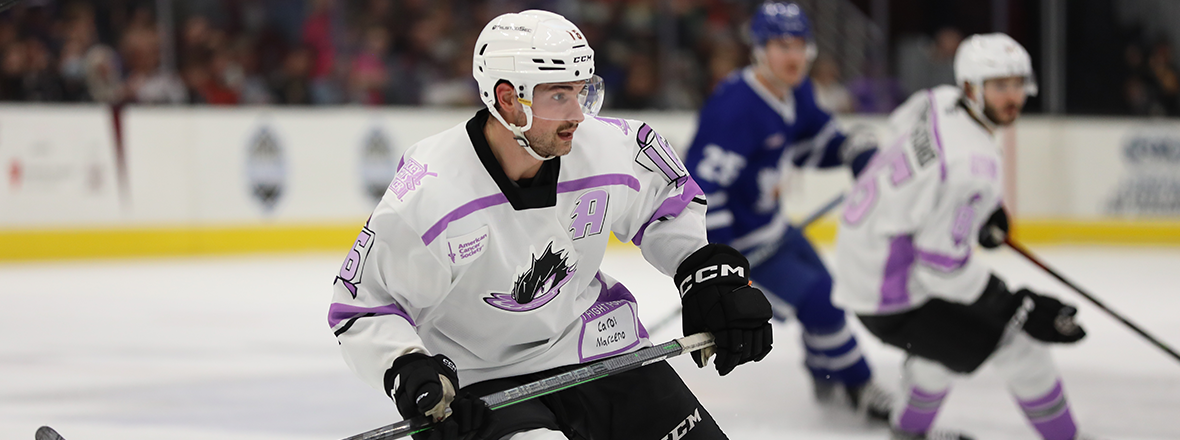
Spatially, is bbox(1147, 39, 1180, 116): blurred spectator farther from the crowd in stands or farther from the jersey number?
the jersey number

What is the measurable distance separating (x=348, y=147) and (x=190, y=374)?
4139 mm

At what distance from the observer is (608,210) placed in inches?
81.0

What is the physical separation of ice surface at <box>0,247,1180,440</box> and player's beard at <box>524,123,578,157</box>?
72.0 inches

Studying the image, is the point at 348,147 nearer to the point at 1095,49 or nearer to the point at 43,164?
the point at 43,164

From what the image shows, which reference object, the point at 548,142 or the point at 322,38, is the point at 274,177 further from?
the point at 548,142

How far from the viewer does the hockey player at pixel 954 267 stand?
3.05 metres

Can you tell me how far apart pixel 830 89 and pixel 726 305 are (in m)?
7.89

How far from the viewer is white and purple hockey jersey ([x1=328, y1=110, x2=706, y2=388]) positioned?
1.87m

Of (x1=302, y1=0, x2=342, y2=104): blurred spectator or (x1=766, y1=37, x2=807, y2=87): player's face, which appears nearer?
(x1=766, y1=37, x2=807, y2=87): player's face

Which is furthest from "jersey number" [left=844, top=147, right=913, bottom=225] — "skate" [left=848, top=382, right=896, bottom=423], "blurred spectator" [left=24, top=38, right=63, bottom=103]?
"blurred spectator" [left=24, top=38, right=63, bottom=103]

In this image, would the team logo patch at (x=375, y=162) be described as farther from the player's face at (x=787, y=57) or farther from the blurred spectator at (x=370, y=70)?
the player's face at (x=787, y=57)


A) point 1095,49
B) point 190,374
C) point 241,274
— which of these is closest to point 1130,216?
point 1095,49

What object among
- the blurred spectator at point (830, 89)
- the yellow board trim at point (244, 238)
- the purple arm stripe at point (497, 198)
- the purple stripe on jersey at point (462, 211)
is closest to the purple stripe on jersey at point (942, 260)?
the purple arm stripe at point (497, 198)

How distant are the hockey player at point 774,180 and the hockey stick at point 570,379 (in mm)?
1926
